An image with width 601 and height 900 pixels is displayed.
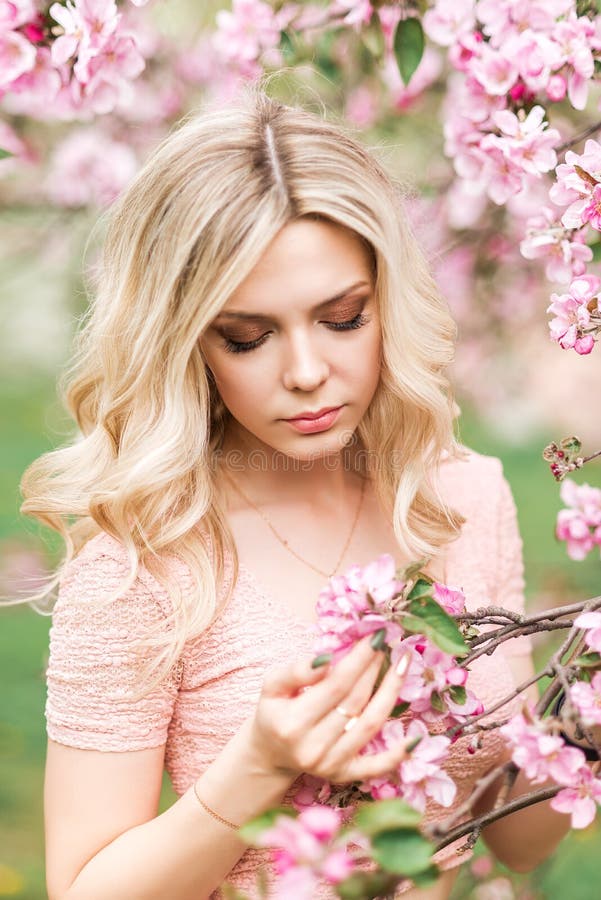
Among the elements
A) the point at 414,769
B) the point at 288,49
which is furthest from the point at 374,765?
the point at 288,49

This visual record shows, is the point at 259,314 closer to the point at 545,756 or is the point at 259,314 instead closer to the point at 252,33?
the point at 545,756

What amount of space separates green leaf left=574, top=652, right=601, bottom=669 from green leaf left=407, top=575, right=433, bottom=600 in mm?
180

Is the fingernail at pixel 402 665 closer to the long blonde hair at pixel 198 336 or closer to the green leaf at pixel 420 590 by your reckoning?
the green leaf at pixel 420 590

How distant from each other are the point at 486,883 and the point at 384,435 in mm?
1749

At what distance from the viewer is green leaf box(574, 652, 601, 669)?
1260mm

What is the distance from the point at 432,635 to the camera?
1245 mm

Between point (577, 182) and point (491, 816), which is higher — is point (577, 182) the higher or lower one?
the higher one

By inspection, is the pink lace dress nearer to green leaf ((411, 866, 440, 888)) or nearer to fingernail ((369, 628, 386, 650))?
fingernail ((369, 628, 386, 650))

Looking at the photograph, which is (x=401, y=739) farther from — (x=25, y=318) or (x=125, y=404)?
(x=25, y=318)

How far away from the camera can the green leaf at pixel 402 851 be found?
97 cm

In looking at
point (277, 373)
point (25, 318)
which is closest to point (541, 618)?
point (277, 373)

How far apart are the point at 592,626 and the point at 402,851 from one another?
39cm

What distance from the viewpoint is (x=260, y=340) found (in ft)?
5.41

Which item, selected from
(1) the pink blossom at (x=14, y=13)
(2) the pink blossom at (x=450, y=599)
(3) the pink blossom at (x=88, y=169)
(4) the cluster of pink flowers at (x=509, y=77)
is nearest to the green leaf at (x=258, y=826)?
(2) the pink blossom at (x=450, y=599)
